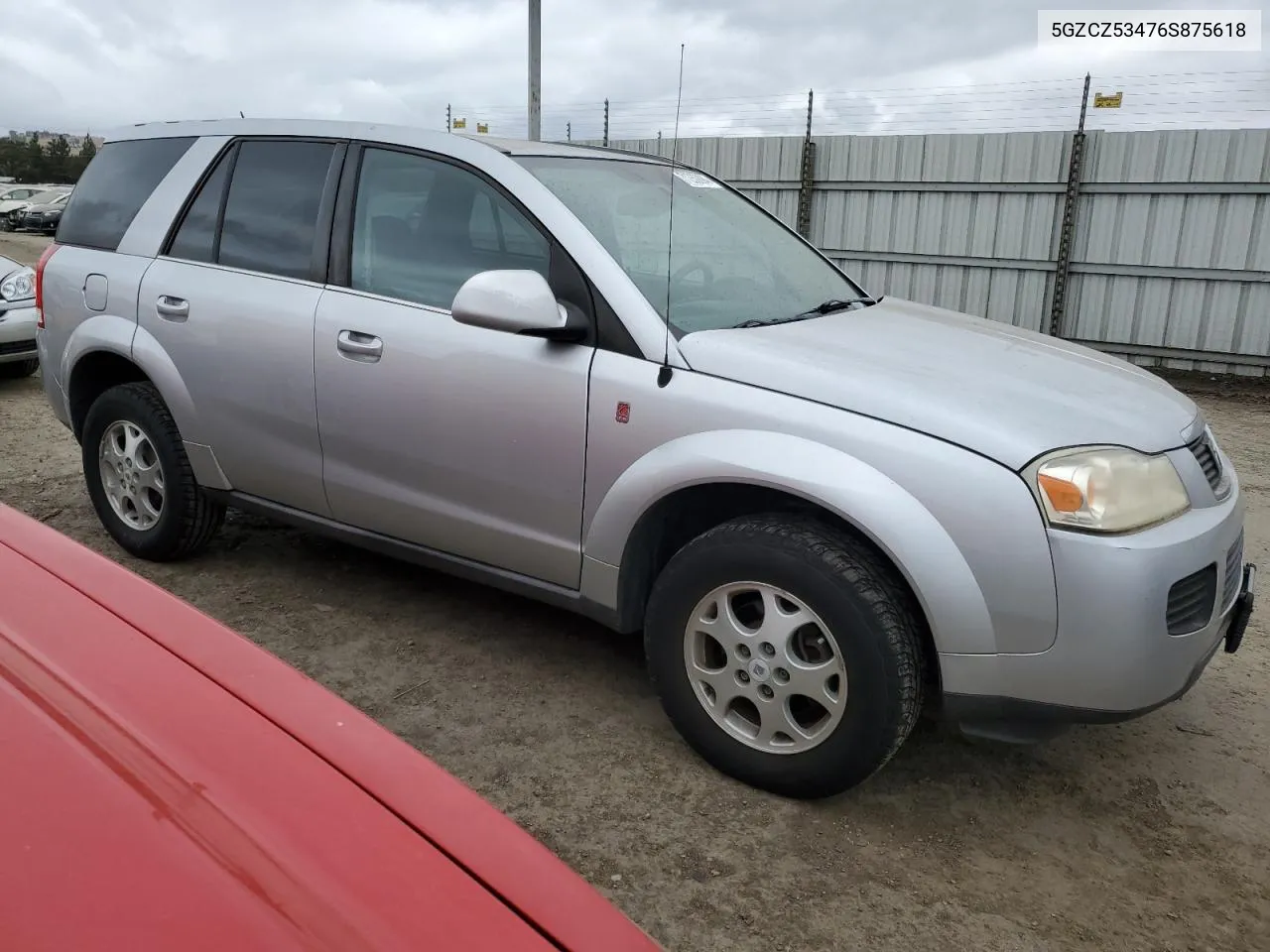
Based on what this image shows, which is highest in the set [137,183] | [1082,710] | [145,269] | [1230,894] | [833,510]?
[137,183]

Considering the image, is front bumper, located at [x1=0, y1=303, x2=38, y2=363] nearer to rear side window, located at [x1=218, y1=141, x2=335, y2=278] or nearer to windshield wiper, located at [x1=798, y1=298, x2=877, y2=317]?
rear side window, located at [x1=218, y1=141, x2=335, y2=278]

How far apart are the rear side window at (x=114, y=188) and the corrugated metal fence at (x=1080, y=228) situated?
811cm

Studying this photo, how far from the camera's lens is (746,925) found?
2258 mm

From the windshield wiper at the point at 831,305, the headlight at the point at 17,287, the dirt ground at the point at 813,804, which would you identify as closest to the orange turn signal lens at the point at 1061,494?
the dirt ground at the point at 813,804

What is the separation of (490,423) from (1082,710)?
68.3 inches

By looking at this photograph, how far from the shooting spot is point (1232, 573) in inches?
104

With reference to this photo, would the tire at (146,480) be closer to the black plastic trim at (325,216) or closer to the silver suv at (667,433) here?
the silver suv at (667,433)

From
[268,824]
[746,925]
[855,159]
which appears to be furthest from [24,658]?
[855,159]

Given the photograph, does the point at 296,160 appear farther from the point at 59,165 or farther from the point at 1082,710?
the point at 59,165

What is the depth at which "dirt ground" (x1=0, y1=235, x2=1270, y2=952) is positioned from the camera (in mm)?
2314

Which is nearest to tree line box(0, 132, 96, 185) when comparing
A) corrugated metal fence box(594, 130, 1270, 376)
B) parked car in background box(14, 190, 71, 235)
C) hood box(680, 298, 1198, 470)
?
parked car in background box(14, 190, 71, 235)

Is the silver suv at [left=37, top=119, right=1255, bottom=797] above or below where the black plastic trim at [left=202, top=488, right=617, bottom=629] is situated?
above

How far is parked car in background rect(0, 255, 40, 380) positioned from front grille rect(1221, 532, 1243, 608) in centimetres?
799

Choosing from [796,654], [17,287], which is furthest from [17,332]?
[796,654]
